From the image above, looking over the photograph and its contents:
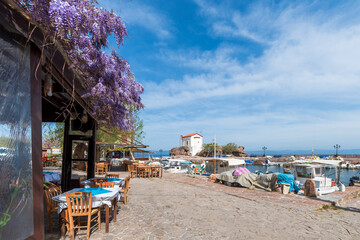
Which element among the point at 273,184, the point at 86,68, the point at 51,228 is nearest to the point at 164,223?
the point at 51,228

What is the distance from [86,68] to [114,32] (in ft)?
3.74

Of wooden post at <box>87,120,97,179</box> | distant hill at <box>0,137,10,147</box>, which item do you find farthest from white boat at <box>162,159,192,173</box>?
distant hill at <box>0,137,10,147</box>

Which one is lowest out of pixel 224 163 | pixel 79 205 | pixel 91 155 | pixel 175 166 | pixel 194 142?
pixel 175 166

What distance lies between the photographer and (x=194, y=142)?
94.1 m

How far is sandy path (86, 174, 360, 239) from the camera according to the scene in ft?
17.5

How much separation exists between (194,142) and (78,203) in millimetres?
90100

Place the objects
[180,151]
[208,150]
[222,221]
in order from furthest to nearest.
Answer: [180,151] < [208,150] < [222,221]

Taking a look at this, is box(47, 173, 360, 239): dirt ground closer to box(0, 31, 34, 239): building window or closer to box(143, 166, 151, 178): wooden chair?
box(0, 31, 34, 239): building window

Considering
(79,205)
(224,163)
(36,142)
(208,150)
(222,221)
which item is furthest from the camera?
(208,150)

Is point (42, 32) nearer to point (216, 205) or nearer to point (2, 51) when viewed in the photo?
point (2, 51)

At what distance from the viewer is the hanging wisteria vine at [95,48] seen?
2957 millimetres

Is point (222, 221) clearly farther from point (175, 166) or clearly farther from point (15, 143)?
point (175, 166)

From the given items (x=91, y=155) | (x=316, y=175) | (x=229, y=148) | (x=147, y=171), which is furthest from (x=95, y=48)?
(x=229, y=148)

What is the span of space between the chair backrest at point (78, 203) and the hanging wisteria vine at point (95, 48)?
2.15 metres
